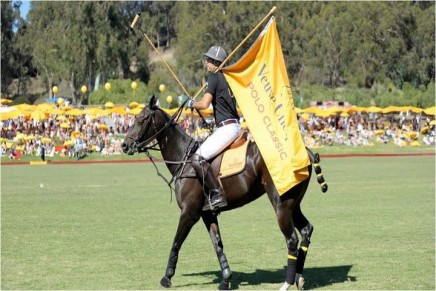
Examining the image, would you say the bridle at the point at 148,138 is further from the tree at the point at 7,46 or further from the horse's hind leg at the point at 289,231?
the tree at the point at 7,46

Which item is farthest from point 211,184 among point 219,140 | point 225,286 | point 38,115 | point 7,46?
point 7,46

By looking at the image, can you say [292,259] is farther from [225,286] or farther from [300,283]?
[225,286]

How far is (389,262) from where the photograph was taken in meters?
11.4

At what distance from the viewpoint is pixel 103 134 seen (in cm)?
5231

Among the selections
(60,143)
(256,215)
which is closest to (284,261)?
(256,215)

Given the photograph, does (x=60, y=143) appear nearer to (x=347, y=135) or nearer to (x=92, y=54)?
(x=347, y=135)

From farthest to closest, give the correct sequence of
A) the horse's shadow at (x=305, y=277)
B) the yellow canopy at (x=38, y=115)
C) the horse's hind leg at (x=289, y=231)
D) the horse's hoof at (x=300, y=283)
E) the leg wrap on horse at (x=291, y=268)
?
1. the yellow canopy at (x=38, y=115)
2. the horse's shadow at (x=305, y=277)
3. the horse's hoof at (x=300, y=283)
4. the horse's hind leg at (x=289, y=231)
5. the leg wrap on horse at (x=291, y=268)

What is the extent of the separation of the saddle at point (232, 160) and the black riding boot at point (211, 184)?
9 cm

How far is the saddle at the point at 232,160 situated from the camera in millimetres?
10250

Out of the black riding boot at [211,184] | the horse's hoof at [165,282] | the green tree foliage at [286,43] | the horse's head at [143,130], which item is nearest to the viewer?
the horse's hoof at [165,282]

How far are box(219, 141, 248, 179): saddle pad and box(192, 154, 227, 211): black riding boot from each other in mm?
133

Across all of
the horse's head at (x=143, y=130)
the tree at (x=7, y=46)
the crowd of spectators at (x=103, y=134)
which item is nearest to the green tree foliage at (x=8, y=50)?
the tree at (x=7, y=46)

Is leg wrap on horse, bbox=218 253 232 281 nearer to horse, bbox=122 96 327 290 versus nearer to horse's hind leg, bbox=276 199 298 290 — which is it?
horse, bbox=122 96 327 290

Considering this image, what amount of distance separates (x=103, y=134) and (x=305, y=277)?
42.7 metres
